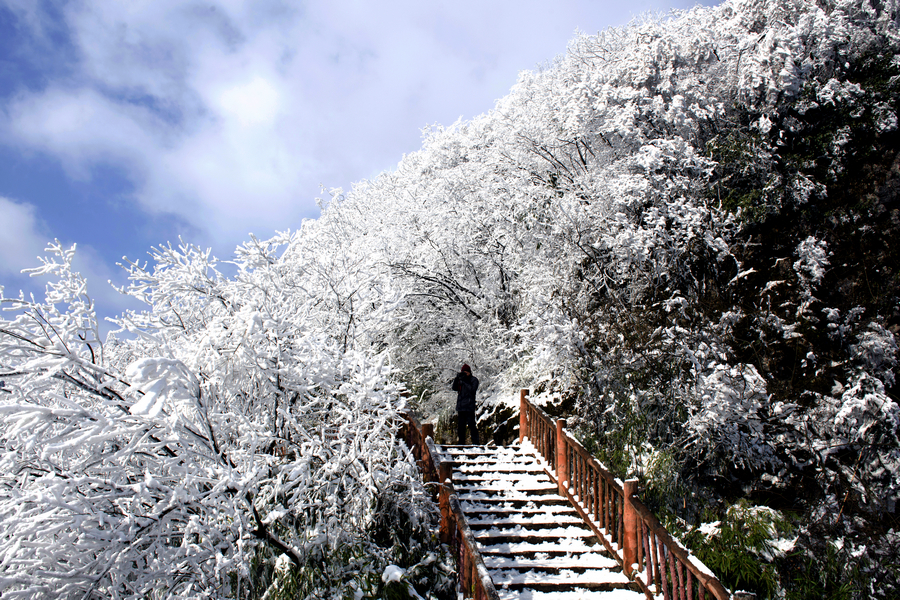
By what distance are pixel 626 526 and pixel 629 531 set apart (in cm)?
6

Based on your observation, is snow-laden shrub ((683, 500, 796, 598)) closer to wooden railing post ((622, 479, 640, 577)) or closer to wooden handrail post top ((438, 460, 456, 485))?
wooden railing post ((622, 479, 640, 577))

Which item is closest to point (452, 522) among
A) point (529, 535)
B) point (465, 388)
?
point (529, 535)

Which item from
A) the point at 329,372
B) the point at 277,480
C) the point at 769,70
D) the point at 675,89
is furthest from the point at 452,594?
the point at 769,70

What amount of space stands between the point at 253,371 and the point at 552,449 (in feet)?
18.0

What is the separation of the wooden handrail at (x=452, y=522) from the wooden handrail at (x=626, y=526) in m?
1.87

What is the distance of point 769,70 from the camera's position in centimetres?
1054

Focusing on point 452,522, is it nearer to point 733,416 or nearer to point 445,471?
point 445,471

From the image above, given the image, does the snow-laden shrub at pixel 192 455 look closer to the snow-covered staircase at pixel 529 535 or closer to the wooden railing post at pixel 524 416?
the snow-covered staircase at pixel 529 535

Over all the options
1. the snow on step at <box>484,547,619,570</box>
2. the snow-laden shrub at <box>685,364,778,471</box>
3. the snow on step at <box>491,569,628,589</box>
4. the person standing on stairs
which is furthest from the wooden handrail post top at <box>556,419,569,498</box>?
the person standing on stairs

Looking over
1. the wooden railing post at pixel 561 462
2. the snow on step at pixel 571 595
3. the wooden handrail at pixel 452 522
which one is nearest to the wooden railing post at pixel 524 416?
the wooden railing post at pixel 561 462

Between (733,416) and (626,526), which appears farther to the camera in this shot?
(733,416)

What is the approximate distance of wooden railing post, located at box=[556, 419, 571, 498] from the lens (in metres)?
7.71

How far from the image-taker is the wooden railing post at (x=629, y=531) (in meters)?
5.76

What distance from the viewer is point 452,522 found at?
6.29 m
